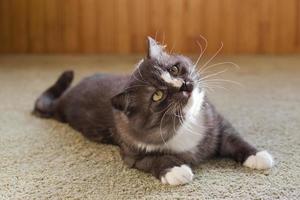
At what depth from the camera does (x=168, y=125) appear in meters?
1.24

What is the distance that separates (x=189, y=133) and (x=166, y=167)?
0.14 metres

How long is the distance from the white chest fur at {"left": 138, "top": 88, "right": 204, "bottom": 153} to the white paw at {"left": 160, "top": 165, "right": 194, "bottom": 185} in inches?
3.6

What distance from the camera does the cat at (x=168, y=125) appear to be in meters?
1.21

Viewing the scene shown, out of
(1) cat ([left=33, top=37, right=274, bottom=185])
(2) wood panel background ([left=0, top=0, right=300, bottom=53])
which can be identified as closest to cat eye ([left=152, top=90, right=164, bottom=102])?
(1) cat ([left=33, top=37, right=274, bottom=185])

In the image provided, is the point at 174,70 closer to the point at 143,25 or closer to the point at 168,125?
the point at 168,125

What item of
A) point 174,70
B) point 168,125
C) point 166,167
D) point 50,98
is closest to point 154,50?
point 174,70

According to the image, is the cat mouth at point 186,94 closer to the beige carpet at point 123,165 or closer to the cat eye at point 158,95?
the cat eye at point 158,95

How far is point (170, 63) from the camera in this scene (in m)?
1.26

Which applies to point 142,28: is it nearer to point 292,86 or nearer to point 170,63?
point 292,86

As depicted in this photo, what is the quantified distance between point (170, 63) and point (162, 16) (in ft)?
5.50

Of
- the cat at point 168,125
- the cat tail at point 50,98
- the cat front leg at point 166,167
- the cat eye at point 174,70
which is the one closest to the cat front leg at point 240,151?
the cat at point 168,125

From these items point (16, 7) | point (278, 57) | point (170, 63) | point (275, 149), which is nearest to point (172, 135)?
point (170, 63)

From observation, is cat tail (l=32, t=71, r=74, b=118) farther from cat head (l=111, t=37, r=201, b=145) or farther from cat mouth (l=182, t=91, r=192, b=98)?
cat mouth (l=182, t=91, r=192, b=98)

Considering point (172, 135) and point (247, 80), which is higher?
point (172, 135)
